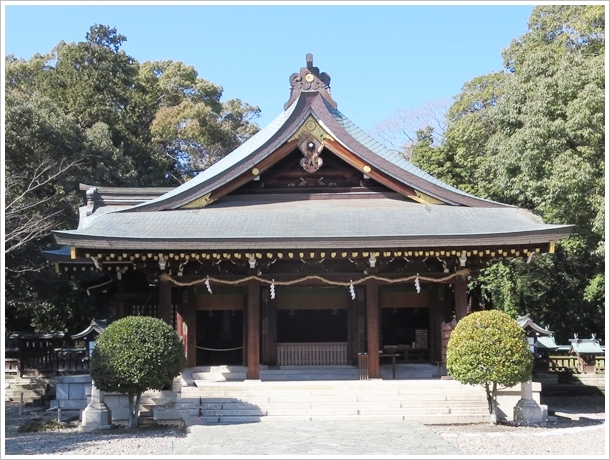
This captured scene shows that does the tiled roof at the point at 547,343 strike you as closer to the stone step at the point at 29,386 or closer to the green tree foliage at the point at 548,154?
the green tree foliage at the point at 548,154

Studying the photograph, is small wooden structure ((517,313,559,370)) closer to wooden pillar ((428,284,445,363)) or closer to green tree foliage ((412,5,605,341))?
wooden pillar ((428,284,445,363))

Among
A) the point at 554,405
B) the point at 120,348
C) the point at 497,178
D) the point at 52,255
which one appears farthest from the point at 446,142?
the point at 120,348

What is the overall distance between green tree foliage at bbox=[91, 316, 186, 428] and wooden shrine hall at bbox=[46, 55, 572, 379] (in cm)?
207

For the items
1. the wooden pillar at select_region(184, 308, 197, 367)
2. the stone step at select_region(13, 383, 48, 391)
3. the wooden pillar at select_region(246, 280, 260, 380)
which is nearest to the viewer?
the wooden pillar at select_region(246, 280, 260, 380)

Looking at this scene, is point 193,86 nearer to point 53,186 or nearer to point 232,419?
Result: point 53,186

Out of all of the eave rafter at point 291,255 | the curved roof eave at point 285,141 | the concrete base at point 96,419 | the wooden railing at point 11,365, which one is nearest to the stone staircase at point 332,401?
the concrete base at point 96,419

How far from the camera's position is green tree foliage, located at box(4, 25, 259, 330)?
26.8m

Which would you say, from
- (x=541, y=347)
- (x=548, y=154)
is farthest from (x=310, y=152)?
(x=548, y=154)

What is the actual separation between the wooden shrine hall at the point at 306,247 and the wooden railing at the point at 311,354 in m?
0.03

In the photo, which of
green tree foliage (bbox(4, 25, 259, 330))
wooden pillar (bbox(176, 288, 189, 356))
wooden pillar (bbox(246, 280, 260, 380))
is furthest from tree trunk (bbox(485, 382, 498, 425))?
green tree foliage (bbox(4, 25, 259, 330))

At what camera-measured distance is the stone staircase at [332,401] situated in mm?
14820

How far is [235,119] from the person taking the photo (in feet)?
173

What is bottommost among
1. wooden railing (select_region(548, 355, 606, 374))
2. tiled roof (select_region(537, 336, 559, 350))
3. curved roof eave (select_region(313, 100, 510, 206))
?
wooden railing (select_region(548, 355, 606, 374))

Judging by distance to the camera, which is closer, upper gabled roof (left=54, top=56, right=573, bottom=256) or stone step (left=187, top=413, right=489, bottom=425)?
stone step (left=187, top=413, right=489, bottom=425)
